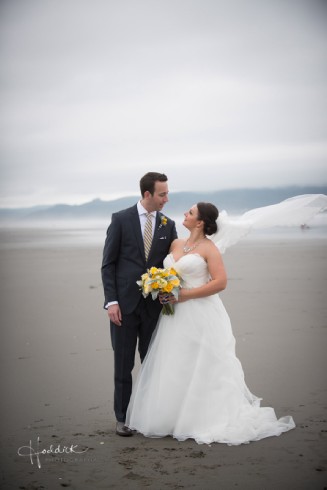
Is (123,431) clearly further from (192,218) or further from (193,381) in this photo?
(192,218)

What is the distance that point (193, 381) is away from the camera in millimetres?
4703

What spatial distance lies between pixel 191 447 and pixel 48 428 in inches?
49.4

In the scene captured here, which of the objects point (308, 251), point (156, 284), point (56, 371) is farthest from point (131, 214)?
point (308, 251)

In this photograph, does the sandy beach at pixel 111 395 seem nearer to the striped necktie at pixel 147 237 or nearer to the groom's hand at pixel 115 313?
the groom's hand at pixel 115 313

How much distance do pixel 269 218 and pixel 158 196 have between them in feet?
3.81

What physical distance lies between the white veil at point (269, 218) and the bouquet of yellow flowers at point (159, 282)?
2.30 feet

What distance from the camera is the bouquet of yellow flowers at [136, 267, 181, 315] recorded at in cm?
450

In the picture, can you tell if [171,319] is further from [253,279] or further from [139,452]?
[253,279]

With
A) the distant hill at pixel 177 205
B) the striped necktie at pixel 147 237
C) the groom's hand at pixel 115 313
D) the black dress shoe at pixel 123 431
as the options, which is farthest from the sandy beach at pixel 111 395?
the distant hill at pixel 177 205

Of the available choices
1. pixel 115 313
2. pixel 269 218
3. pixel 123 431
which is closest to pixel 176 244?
pixel 115 313

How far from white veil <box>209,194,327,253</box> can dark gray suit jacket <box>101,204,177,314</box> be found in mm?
606

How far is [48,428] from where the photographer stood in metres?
4.86

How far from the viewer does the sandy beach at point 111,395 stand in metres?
3.91

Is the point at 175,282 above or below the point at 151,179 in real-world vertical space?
below
